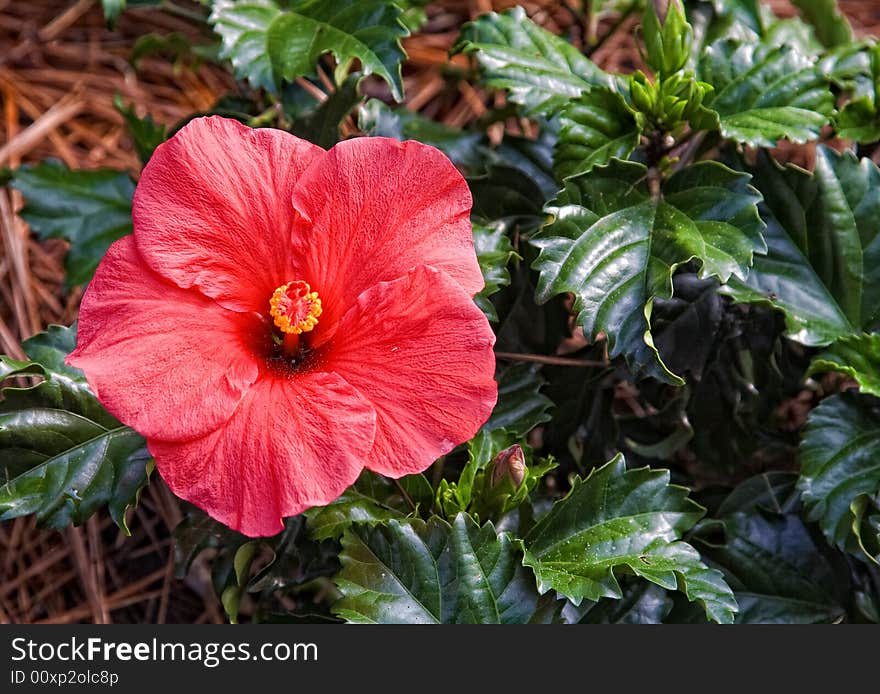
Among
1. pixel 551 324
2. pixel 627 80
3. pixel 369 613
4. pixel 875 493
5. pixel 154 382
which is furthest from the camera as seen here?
pixel 551 324

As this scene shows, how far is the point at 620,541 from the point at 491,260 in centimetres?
45

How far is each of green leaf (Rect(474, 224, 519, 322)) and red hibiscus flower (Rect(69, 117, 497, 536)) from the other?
146mm

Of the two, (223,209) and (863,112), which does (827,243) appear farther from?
(223,209)

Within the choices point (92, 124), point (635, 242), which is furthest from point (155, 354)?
point (92, 124)

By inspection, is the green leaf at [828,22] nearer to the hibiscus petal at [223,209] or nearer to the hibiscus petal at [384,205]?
the hibiscus petal at [384,205]

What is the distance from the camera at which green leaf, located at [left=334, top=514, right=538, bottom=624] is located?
1313 millimetres

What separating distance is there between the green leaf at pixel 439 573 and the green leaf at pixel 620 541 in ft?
0.15

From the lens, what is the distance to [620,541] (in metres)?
1.38

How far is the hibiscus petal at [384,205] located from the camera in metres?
1.27

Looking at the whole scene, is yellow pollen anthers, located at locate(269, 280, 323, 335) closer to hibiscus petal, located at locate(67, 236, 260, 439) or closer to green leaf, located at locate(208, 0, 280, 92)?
hibiscus petal, located at locate(67, 236, 260, 439)

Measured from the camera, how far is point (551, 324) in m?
1.74

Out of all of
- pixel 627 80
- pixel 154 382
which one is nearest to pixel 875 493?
pixel 627 80

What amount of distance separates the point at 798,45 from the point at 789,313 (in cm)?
62

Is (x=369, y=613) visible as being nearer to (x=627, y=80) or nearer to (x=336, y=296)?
(x=336, y=296)
